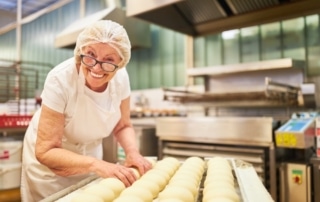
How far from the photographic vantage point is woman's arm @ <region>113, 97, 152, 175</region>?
3.78 ft

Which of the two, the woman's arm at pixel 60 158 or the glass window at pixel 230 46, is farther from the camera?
the glass window at pixel 230 46

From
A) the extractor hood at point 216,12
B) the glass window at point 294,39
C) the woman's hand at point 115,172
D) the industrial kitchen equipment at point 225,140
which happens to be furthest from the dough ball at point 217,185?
the glass window at point 294,39

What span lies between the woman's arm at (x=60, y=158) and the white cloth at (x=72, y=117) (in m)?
0.05

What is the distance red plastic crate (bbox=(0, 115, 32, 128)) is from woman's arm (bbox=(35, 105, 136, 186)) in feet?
3.18

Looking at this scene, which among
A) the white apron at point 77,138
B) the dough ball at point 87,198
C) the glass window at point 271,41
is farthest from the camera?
the glass window at point 271,41

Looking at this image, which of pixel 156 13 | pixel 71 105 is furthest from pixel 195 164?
pixel 156 13

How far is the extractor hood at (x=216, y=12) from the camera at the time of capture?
7.29ft

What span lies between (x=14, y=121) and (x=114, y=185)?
4.32 feet

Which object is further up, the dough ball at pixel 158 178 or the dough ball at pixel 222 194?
the dough ball at pixel 222 194

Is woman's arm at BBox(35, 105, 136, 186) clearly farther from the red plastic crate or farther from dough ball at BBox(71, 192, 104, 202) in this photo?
the red plastic crate

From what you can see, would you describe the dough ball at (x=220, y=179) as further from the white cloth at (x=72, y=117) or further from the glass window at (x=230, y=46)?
the glass window at (x=230, y=46)

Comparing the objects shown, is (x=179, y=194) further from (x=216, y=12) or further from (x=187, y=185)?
(x=216, y=12)

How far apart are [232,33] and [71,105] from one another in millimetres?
2055

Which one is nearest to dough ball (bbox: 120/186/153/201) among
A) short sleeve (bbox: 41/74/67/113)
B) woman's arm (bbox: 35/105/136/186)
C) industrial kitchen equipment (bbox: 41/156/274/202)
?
industrial kitchen equipment (bbox: 41/156/274/202)
